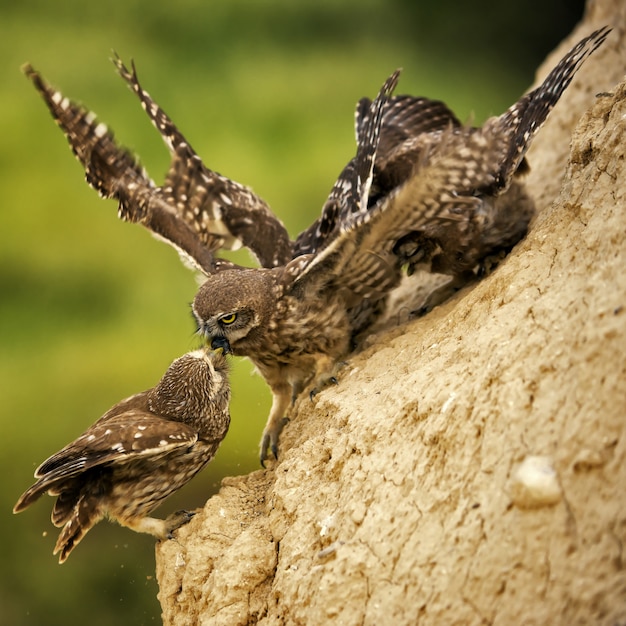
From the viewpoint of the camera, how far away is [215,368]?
10.9 ft

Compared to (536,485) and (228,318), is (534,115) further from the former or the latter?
(536,485)

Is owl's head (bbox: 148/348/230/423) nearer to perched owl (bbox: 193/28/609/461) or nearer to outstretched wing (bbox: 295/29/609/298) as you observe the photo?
perched owl (bbox: 193/28/609/461)

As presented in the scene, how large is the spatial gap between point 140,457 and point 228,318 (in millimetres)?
742

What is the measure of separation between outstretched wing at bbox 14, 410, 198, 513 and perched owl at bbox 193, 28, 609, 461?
60cm

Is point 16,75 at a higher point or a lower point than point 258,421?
higher

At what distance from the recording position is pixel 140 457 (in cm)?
283

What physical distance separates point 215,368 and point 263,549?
94 cm

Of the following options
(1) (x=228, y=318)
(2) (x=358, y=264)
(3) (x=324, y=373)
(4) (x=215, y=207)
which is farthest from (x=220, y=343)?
(4) (x=215, y=207)

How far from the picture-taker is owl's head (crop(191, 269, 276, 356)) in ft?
10.7

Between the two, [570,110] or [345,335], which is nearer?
[345,335]

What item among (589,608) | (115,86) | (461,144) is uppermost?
(115,86)

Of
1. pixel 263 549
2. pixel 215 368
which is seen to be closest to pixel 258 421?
pixel 215 368

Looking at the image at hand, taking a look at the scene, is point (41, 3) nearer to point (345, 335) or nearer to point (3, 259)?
point (3, 259)

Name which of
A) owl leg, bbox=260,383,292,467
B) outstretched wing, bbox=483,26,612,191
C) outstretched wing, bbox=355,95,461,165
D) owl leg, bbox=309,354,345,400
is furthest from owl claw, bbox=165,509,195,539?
outstretched wing, bbox=355,95,461,165
